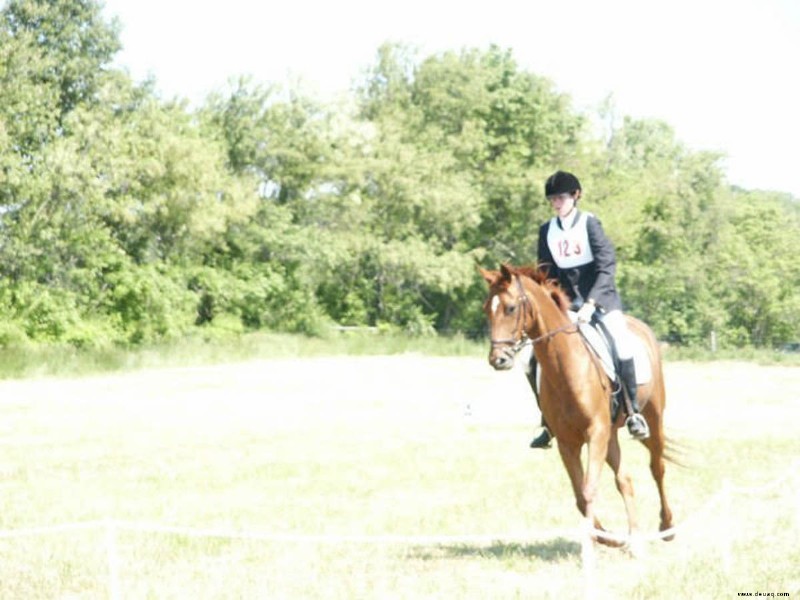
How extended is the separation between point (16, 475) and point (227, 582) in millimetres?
8262

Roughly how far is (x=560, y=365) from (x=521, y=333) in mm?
609

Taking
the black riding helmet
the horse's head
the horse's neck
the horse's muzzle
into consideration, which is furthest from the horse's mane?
the horse's muzzle

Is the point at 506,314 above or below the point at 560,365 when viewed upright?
above

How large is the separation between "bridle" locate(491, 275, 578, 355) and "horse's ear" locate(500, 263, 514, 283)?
0.11 m

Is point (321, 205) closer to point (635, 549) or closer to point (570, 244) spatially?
point (570, 244)

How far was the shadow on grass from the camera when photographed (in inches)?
358

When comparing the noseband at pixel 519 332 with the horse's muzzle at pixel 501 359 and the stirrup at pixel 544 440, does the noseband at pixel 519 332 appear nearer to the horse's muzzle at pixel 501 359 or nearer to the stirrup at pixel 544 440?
the horse's muzzle at pixel 501 359

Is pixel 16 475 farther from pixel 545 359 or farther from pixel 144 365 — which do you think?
pixel 144 365

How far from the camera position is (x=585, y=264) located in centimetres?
954

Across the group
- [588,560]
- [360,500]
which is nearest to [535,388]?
[588,560]

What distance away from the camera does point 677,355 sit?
5391 centimetres

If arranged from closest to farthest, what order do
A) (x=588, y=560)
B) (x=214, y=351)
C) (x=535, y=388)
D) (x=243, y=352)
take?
(x=588, y=560), (x=535, y=388), (x=214, y=351), (x=243, y=352)

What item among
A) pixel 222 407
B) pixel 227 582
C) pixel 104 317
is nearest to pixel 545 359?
pixel 227 582

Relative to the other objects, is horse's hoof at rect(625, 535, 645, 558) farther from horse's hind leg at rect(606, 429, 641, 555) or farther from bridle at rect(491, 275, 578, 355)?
bridle at rect(491, 275, 578, 355)
